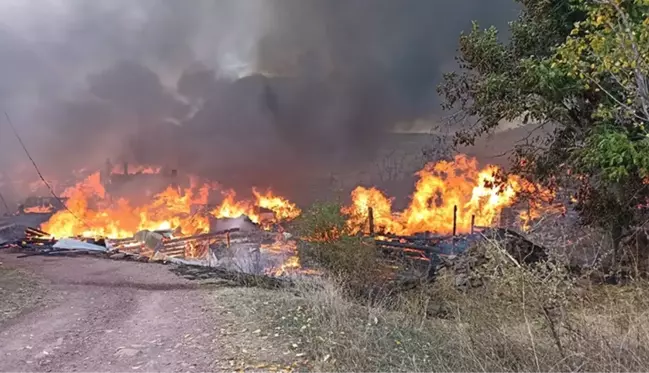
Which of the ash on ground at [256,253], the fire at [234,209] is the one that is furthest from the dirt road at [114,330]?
the fire at [234,209]

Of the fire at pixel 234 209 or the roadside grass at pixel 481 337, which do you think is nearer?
the roadside grass at pixel 481 337

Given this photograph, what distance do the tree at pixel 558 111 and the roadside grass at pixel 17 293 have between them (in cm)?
935

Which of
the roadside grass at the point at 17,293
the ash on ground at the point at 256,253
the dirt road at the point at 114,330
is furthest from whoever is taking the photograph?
the ash on ground at the point at 256,253

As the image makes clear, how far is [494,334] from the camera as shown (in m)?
5.21

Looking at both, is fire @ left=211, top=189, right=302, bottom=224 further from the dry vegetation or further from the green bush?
the dry vegetation

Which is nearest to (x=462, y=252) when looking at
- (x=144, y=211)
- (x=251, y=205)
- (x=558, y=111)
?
(x=558, y=111)

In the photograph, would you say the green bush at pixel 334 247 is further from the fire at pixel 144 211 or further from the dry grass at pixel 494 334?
the fire at pixel 144 211

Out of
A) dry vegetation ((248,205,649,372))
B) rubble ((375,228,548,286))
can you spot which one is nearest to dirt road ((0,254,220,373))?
dry vegetation ((248,205,649,372))

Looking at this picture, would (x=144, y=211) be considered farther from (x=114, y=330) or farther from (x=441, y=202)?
(x=114, y=330)

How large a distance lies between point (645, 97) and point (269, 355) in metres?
5.04

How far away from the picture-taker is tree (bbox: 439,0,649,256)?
292 inches

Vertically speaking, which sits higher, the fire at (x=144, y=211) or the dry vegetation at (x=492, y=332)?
the fire at (x=144, y=211)

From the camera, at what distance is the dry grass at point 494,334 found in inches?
165

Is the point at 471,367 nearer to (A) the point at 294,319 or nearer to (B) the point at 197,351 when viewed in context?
(A) the point at 294,319
